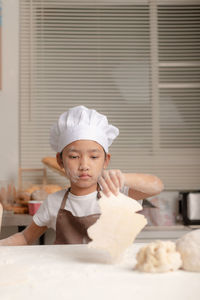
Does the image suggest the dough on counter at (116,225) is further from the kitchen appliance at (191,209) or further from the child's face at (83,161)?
the kitchen appliance at (191,209)

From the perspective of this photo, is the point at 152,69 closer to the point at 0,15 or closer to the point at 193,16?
the point at 193,16

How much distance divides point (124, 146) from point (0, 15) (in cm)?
118

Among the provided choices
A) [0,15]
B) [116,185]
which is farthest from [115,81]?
[116,185]

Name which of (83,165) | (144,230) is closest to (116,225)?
(83,165)

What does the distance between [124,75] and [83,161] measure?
1700 millimetres

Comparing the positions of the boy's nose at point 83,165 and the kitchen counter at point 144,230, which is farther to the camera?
the kitchen counter at point 144,230

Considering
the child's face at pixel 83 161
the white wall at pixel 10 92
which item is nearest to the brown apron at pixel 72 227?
the child's face at pixel 83 161

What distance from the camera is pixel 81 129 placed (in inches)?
43.9

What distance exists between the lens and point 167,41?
2.67m

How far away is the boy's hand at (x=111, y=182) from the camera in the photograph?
0.70 m

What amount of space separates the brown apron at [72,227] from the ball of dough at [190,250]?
581 millimetres

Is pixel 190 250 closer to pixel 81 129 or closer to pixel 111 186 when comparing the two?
pixel 111 186

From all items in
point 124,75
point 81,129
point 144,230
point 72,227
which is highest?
point 124,75

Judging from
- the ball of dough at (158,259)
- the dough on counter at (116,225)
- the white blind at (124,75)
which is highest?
the white blind at (124,75)
